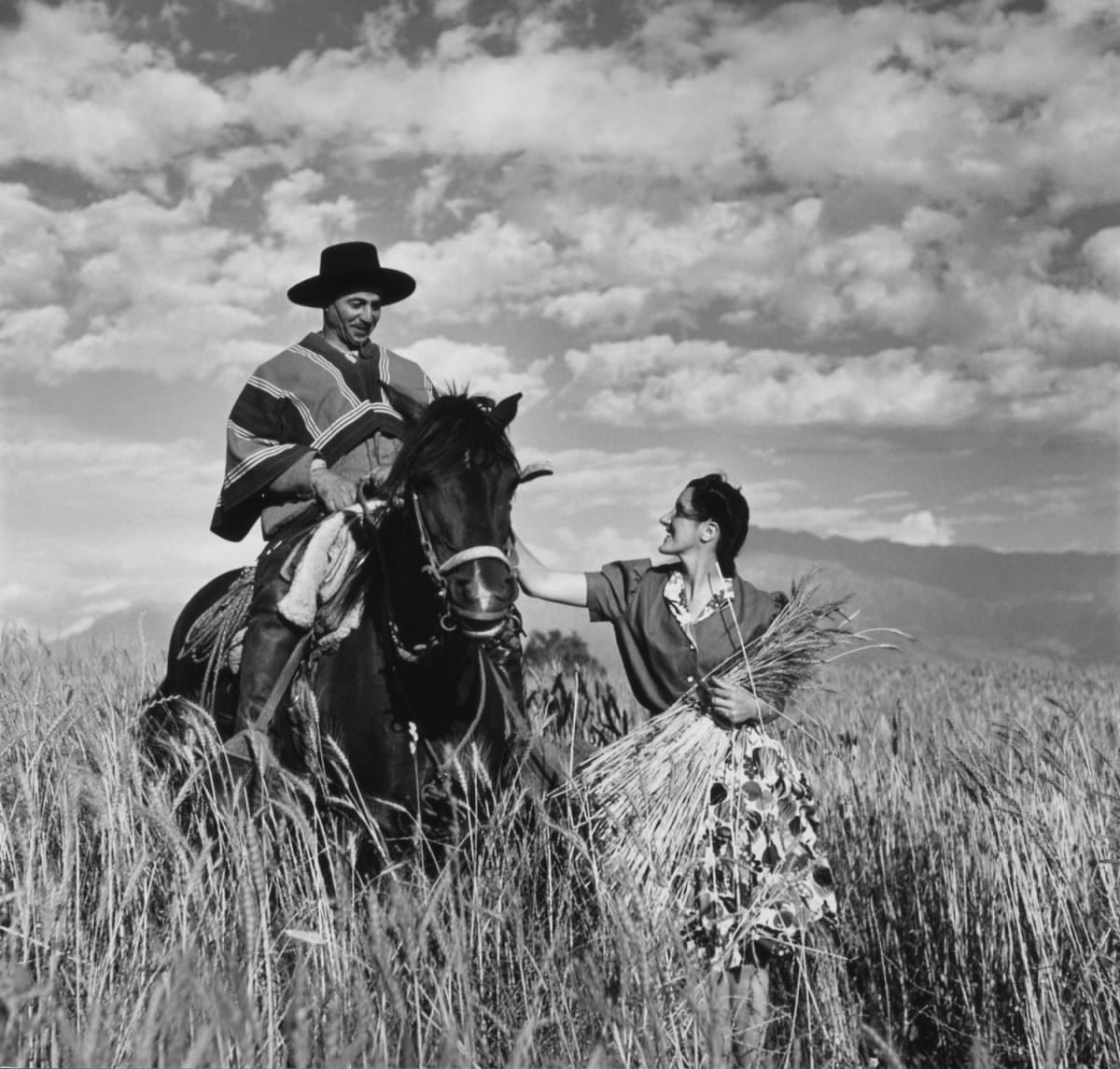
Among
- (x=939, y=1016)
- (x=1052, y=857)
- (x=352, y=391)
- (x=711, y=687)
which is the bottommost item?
(x=939, y=1016)

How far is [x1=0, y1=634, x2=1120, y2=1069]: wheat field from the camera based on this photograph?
2537 mm

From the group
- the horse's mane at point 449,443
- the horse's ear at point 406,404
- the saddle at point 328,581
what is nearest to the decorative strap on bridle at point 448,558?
the horse's mane at point 449,443

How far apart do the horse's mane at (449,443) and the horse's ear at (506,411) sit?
4 centimetres

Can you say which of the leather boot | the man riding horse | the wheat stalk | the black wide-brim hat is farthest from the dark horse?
the black wide-brim hat

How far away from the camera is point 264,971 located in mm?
3057

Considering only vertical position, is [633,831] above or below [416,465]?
below

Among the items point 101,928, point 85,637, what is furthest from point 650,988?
point 85,637

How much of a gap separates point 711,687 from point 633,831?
657 millimetres

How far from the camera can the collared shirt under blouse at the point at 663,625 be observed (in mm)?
4414

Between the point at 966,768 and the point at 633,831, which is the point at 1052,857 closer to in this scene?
the point at 966,768

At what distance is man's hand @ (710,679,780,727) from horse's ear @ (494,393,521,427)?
4.00 feet

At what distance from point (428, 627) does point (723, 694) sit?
109 cm

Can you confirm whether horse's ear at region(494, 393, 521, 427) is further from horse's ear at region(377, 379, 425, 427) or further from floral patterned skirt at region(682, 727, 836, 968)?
floral patterned skirt at region(682, 727, 836, 968)

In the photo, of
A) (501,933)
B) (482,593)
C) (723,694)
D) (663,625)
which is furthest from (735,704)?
(501,933)
